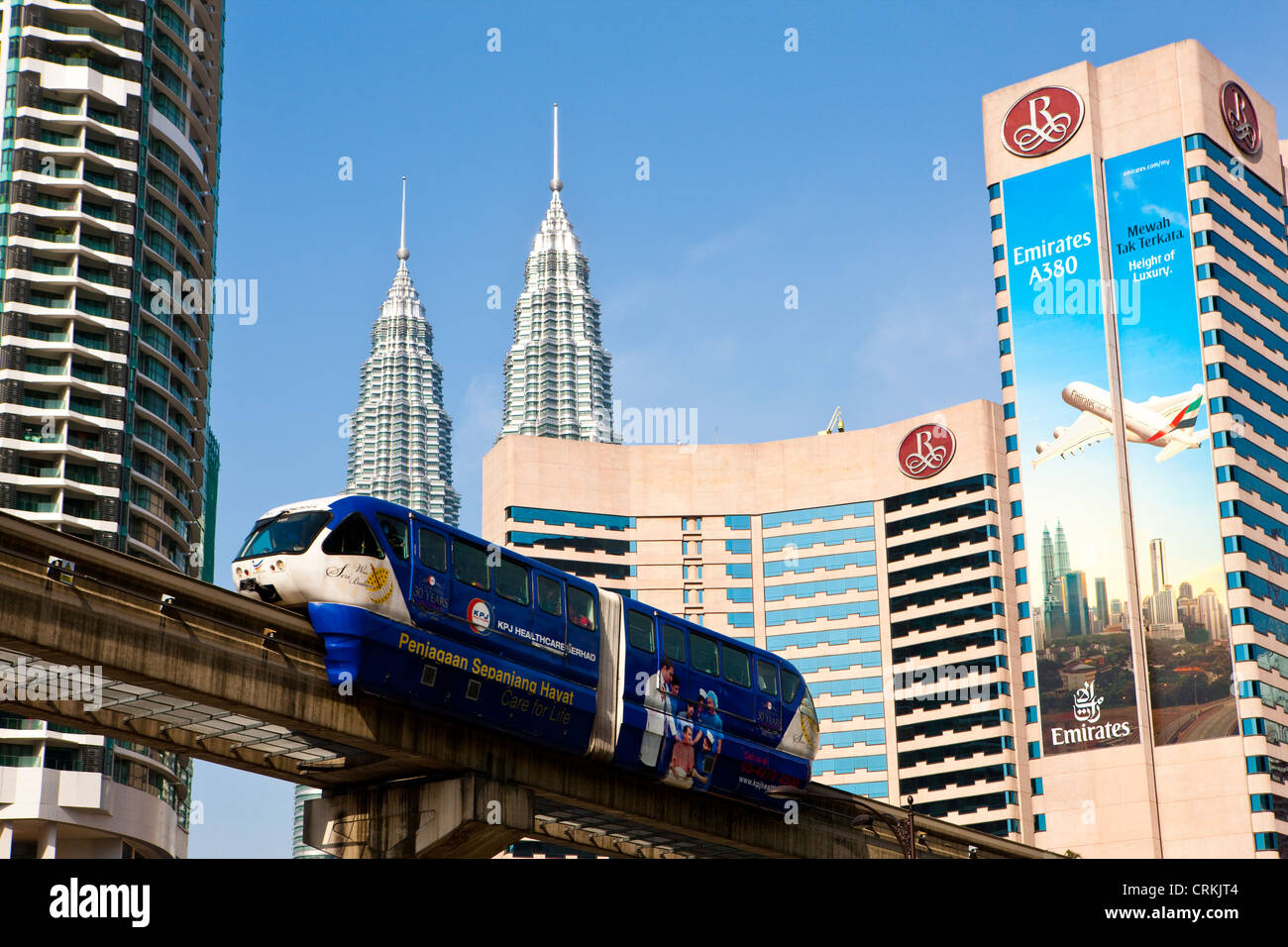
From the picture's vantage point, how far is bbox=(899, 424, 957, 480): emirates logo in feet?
467

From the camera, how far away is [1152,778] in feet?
376

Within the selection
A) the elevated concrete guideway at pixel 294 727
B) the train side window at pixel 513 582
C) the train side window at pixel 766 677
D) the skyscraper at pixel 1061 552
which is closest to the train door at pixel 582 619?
the train side window at pixel 513 582

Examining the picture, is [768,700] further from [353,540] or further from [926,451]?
[926,451]

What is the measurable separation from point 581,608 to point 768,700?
27.6ft

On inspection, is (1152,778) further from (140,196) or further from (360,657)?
(360,657)

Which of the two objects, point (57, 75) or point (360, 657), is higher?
point (57, 75)

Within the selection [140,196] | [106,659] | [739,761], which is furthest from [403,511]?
[140,196]

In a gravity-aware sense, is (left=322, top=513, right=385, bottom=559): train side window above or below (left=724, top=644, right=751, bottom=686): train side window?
above

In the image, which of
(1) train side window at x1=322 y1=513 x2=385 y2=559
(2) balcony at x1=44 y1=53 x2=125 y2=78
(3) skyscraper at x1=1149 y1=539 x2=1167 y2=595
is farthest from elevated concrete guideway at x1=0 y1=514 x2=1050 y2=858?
(3) skyscraper at x1=1149 y1=539 x2=1167 y2=595

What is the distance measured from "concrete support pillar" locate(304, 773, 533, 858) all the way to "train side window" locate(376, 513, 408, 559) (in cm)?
703

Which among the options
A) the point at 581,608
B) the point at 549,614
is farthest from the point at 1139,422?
the point at 549,614

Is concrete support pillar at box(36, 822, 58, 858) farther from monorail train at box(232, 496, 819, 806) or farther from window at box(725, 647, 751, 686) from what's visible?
window at box(725, 647, 751, 686)
